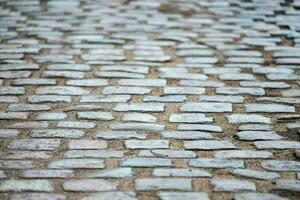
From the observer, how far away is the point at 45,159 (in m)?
3.05

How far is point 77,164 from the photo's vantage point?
117 inches

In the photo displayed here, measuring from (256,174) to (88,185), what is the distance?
104cm

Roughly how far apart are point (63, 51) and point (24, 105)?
131 cm

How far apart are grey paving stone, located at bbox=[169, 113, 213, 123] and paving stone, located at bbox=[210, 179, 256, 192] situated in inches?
32.8

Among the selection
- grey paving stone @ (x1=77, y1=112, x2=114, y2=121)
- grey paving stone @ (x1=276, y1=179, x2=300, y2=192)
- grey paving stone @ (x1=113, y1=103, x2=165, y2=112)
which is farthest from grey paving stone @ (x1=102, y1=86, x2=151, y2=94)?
grey paving stone @ (x1=276, y1=179, x2=300, y2=192)

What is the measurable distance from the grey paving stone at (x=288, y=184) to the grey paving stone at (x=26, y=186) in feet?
4.45

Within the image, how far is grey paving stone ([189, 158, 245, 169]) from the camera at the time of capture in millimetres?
2977

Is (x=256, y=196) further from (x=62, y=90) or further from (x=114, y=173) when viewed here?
(x=62, y=90)

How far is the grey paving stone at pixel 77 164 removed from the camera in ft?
9.68

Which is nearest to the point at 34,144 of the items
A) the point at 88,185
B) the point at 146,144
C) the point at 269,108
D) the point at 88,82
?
the point at 88,185

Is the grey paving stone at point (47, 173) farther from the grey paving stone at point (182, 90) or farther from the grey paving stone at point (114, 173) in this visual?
the grey paving stone at point (182, 90)

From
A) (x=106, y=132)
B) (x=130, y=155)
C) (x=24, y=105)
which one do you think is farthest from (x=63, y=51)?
(x=130, y=155)

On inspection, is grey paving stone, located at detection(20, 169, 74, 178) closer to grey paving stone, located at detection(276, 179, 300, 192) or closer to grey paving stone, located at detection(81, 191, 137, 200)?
grey paving stone, located at detection(81, 191, 137, 200)

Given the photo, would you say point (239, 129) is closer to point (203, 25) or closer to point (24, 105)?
point (24, 105)
